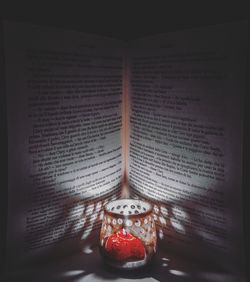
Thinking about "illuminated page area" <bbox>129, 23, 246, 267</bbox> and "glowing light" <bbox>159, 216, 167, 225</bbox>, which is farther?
"glowing light" <bbox>159, 216, 167, 225</bbox>

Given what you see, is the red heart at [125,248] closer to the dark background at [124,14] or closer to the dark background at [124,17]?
the dark background at [124,17]

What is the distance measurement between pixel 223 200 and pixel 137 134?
27 centimetres

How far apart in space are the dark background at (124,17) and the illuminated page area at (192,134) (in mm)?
28

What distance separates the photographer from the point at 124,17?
802 millimetres

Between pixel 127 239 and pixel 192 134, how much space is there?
27 cm

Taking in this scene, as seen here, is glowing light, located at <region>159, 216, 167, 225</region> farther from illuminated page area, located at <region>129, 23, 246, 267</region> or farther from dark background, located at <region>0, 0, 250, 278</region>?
dark background, located at <region>0, 0, 250, 278</region>

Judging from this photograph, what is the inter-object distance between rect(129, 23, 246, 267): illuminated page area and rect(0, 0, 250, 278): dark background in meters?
0.03

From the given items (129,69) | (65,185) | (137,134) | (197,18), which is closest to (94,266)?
(65,185)

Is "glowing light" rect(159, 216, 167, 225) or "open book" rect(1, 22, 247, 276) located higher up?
"open book" rect(1, 22, 247, 276)

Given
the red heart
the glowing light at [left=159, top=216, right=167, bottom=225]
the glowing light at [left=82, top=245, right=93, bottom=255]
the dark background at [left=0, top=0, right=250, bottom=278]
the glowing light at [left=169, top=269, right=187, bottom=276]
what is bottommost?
the glowing light at [left=169, top=269, right=187, bottom=276]

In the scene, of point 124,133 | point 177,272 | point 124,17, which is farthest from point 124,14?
point 177,272

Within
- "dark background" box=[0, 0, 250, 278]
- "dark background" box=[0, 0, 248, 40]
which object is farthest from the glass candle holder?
"dark background" box=[0, 0, 248, 40]

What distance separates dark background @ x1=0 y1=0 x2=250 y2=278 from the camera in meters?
0.63

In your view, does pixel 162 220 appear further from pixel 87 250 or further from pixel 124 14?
pixel 124 14
